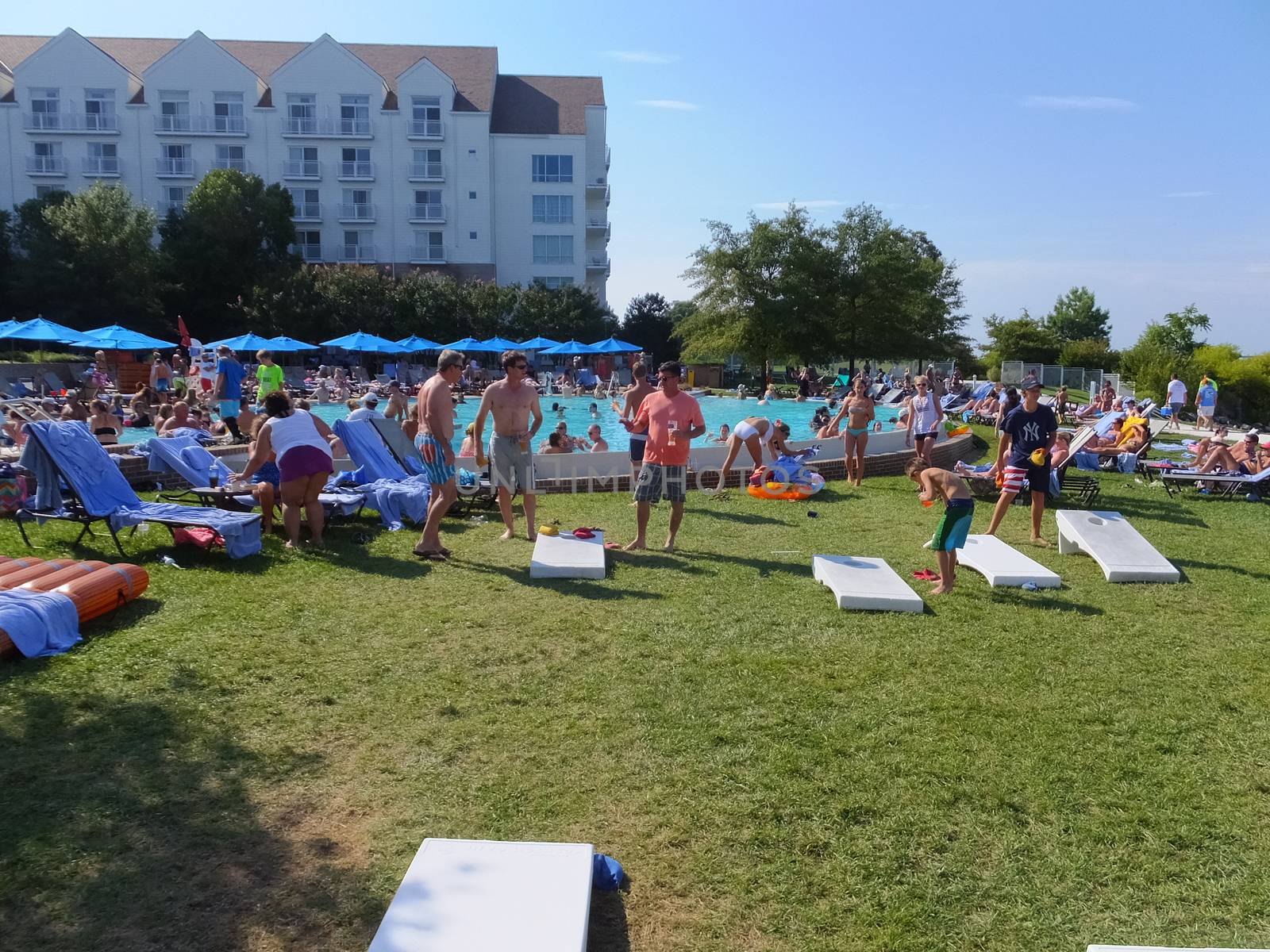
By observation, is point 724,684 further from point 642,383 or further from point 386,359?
point 386,359

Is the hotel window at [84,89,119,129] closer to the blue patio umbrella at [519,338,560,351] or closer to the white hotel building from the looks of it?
the white hotel building

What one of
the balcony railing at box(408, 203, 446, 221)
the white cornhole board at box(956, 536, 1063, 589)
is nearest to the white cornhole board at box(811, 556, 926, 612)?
the white cornhole board at box(956, 536, 1063, 589)

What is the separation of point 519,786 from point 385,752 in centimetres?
72

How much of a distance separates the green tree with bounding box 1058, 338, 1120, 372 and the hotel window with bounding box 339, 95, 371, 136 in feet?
121

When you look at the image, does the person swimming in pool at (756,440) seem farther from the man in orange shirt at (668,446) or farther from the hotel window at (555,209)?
the hotel window at (555,209)

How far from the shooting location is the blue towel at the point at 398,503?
356 inches

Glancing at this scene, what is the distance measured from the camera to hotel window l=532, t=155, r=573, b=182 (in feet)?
→ 159

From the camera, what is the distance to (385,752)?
4.21 meters

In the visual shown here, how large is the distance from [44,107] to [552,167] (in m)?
25.1

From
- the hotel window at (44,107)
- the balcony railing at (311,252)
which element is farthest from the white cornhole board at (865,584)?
the hotel window at (44,107)

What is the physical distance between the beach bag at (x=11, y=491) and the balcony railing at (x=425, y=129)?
42.4 m

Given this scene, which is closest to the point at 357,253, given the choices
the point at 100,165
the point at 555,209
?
the point at 555,209

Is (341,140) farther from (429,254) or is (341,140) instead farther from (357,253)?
(429,254)

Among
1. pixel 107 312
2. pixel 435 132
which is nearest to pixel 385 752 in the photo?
pixel 107 312
